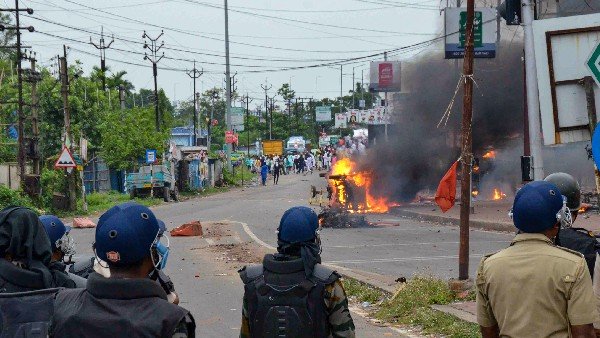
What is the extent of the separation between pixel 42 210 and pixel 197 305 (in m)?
25.9

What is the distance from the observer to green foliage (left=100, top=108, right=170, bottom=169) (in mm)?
49531

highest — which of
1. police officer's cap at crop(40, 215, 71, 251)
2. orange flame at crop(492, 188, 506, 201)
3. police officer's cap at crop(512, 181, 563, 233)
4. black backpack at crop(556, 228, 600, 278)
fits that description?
police officer's cap at crop(512, 181, 563, 233)

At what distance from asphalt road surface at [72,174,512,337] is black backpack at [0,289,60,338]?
21.9 feet

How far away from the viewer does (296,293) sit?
4641 mm

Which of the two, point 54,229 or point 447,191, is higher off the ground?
point 54,229

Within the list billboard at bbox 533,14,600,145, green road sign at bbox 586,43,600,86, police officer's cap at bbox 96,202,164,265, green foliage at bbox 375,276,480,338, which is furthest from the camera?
green foliage at bbox 375,276,480,338

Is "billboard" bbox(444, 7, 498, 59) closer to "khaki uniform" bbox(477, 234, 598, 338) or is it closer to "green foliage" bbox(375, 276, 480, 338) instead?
"green foliage" bbox(375, 276, 480, 338)

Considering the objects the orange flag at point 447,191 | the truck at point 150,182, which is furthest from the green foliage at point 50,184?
the orange flag at point 447,191

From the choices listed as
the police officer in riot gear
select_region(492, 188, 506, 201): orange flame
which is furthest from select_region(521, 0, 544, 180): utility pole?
select_region(492, 188, 506, 201): orange flame

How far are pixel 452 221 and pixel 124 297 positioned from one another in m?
24.8

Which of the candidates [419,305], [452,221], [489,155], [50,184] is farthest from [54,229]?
[50,184]

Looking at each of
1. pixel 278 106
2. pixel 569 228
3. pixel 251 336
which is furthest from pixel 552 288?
pixel 278 106

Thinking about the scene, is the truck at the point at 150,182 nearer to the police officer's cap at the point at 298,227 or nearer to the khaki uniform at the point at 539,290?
the police officer's cap at the point at 298,227

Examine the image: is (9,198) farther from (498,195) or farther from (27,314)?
(27,314)
